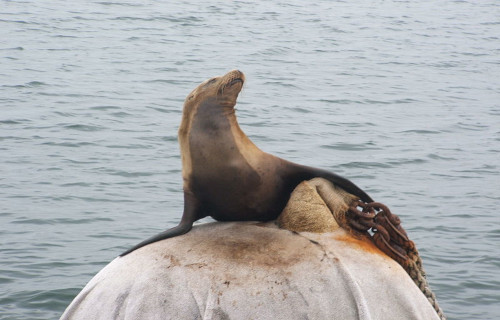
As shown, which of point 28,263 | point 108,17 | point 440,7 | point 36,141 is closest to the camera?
point 28,263

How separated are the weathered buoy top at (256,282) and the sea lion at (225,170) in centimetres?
26

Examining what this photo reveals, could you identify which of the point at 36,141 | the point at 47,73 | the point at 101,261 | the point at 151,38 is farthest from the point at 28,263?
the point at 151,38

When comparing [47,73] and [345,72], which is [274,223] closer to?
[47,73]

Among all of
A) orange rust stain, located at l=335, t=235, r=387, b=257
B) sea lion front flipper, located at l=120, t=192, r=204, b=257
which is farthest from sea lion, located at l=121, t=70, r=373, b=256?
orange rust stain, located at l=335, t=235, r=387, b=257

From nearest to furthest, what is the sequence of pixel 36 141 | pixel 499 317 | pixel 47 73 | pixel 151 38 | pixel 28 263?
pixel 499 317 → pixel 28 263 → pixel 36 141 → pixel 47 73 → pixel 151 38

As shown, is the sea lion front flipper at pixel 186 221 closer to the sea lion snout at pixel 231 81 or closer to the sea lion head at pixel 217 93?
the sea lion head at pixel 217 93

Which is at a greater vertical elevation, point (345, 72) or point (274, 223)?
point (274, 223)

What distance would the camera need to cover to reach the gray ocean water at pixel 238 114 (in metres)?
9.85

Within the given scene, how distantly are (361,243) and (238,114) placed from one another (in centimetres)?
1206

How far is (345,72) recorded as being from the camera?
22.1 m

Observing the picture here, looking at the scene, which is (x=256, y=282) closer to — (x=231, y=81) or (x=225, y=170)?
(x=225, y=170)

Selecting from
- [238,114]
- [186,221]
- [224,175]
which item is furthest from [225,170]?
[238,114]

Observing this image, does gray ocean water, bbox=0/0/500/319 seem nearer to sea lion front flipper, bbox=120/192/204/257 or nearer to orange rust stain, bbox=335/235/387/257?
sea lion front flipper, bbox=120/192/204/257

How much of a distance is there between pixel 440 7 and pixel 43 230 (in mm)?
27885
